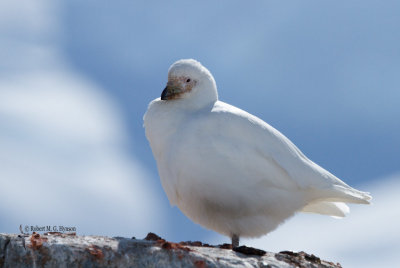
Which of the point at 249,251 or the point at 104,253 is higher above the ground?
the point at 249,251

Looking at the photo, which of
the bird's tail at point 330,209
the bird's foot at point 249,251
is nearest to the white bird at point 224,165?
the bird's tail at point 330,209

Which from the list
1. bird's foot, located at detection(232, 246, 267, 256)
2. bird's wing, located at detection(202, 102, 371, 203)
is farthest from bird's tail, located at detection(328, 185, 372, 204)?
bird's foot, located at detection(232, 246, 267, 256)

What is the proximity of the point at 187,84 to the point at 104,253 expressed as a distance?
3.84 metres

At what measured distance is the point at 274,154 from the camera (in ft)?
30.0

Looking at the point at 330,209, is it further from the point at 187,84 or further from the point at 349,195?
the point at 187,84

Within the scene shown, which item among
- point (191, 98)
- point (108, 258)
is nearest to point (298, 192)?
point (191, 98)

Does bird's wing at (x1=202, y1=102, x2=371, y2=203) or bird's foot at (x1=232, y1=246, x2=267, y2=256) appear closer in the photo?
bird's foot at (x1=232, y1=246, x2=267, y2=256)

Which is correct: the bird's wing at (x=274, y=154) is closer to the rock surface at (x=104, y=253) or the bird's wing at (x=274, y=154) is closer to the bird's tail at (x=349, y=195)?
the bird's tail at (x=349, y=195)

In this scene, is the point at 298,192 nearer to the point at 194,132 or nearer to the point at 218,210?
the point at 218,210

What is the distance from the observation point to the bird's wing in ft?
29.5

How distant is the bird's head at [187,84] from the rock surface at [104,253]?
3089 millimetres

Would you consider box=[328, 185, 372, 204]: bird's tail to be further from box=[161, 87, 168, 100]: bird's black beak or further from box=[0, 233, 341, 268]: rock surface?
box=[161, 87, 168, 100]: bird's black beak

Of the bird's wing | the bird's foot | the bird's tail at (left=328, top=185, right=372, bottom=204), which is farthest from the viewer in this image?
the bird's tail at (left=328, top=185, right=372, bottom=204)

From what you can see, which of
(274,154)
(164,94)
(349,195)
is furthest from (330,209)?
(164,94)
